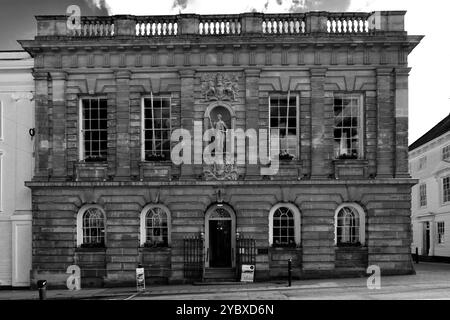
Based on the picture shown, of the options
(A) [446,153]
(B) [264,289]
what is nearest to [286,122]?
(B) [264,289]

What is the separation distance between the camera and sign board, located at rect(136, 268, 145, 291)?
17609 millimetres

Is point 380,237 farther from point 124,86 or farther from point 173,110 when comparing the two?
point 124,86

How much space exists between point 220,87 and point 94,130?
17.6 ft

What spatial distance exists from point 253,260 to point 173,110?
6.66 meters

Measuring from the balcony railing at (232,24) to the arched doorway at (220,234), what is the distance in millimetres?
7100

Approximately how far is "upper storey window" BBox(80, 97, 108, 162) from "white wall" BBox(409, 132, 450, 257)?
61.3 feet

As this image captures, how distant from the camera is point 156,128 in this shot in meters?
19.7

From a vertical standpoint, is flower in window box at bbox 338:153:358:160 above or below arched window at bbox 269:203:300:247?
above

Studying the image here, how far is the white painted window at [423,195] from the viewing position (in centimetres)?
3130

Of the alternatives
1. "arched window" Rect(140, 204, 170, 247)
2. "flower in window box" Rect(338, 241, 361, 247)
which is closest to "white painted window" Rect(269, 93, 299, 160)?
"flower in window box" Rect(338, 241, 361, 247)

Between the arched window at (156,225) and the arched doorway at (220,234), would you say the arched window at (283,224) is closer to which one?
the arched doorway at (220,234)

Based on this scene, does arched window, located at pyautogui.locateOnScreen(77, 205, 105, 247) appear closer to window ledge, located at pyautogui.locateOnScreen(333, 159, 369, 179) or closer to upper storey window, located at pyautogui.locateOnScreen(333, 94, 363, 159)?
window ledge, located at pyautogui.locateOnScreen(333, 159, 369, 179)

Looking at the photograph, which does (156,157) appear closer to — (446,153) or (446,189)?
(446,153)
